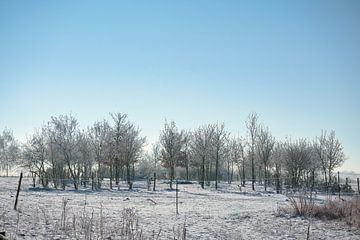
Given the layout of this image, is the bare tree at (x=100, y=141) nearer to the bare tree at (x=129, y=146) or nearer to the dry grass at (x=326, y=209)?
the bare tree at (x=129, y=146)

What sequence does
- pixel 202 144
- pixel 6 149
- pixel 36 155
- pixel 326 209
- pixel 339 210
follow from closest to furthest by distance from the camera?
pixel 339 210
pixel 326 209
pixel 36 155
pixel 202 144
pixel 6 149

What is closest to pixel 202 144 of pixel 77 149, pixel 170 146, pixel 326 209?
pixel 170 146

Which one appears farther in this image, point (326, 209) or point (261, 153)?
point (261, 153)

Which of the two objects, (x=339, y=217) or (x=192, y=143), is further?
(x=192, y=143)

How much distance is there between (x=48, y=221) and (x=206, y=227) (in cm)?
586

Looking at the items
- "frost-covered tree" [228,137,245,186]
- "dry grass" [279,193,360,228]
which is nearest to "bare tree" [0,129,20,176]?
"frost-covered tree" [228,137,245,186]

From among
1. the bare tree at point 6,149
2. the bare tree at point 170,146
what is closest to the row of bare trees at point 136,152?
the bare tree at point 170,146

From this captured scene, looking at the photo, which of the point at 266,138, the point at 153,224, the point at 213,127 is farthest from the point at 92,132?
the point at 153,224

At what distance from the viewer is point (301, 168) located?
159 ft

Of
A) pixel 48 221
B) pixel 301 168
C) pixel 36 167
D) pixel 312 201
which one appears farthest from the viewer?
pixel 301 168

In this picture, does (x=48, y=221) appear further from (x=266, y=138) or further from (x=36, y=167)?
(x=266, y=138)

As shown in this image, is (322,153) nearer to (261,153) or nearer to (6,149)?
(261,153)

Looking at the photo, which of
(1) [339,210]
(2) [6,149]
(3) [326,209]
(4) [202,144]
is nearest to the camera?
(1) [339,210]

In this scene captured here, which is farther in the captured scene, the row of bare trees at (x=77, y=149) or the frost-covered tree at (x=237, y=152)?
the frost-covered tree at (x=237, y=152)
